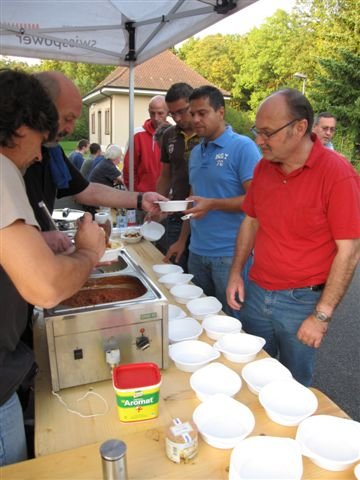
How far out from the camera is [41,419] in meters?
1.25

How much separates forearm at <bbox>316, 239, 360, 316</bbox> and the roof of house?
53.1ft

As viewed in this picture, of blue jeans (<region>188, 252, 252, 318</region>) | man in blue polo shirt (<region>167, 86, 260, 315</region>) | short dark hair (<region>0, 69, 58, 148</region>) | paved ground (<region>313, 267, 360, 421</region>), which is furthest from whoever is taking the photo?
paved ground (<region>313, 267, 360, 421</region>)

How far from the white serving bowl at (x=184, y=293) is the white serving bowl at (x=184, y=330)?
0.24m

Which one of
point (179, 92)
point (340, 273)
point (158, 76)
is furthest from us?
point (158, 76)

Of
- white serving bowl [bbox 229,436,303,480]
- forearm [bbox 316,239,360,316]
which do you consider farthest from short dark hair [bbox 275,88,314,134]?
white serving bowl [bbox 229,436,303,480]

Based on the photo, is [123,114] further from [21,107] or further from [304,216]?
[21,107]

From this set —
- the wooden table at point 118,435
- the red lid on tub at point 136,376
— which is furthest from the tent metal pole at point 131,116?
the red lid on tub at point 136,376

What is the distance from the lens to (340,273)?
170 cm

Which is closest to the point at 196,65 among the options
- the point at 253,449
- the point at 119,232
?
the point at 119,232

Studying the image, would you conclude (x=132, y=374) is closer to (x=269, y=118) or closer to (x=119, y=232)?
(x=269, y=118)

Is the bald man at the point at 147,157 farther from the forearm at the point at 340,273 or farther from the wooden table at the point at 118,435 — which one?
the wooden table at the point at 118,435

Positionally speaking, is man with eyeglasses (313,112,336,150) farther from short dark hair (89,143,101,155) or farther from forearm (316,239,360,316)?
short dark hair (89,143,101,155)

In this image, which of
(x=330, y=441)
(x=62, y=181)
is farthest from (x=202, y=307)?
(x=62, y=181)

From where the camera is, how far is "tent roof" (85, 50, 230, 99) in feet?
55.1
